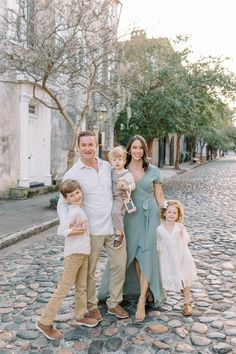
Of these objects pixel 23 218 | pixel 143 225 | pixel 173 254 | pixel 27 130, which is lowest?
pixel 23 218

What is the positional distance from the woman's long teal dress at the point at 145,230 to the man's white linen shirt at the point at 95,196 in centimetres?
38

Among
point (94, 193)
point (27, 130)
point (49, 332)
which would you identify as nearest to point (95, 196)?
point (94, 193)

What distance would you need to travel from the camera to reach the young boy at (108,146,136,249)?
3928mm

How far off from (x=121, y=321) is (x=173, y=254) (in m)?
0.86

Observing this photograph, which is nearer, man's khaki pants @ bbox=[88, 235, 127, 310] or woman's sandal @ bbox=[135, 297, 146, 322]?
man's khaki pants @ bbox=[88, 235, 127, 310]

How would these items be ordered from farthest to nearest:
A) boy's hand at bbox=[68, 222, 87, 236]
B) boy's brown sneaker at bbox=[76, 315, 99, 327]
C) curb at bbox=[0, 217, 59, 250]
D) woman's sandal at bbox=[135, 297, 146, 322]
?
1. curb at bbox=[0, 217, 59, 250]
2. woman's sandal at bbox=[135, 297, 146, 322]
3. boy's brown sneaker at bbox=[76, 315, 99, 327]
4. boy's hand at bbox=[68, 222, 87, 236]

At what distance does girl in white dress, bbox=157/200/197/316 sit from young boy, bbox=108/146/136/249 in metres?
0.50

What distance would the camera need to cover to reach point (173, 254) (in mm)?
4328

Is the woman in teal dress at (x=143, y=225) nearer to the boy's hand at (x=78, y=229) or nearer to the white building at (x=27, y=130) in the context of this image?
the boy's hand at (x=78, y=229)

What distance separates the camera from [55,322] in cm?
418

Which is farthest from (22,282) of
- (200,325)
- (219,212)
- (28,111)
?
(28,111)

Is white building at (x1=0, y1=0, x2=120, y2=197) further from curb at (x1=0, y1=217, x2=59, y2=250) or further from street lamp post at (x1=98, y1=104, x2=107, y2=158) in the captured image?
curb at (x1=0, y1=217, x2=59, y2=250)

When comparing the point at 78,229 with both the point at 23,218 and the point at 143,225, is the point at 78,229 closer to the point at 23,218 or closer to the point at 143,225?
the point at 143,225

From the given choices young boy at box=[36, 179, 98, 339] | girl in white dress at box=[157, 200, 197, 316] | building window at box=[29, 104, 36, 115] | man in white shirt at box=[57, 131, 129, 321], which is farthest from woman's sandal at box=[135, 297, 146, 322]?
building window at box=[29, 104, 36, 115]
